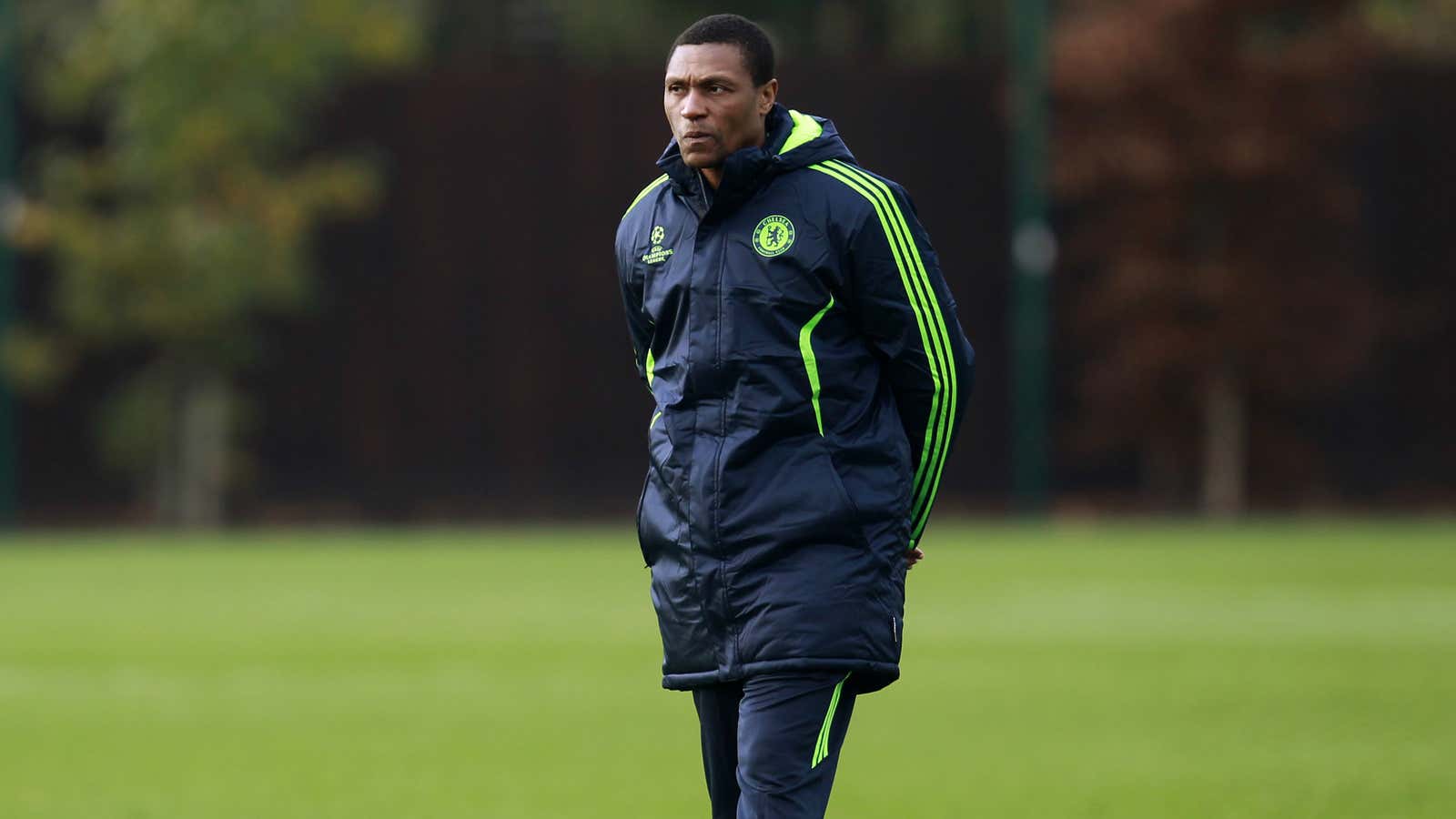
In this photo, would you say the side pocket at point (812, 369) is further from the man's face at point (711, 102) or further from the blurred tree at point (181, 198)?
the blurred tree at point (181, 198)

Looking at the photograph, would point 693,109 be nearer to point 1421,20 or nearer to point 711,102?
point 711,102

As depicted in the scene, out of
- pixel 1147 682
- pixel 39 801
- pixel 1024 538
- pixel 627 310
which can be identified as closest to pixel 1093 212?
pixel 1024 538

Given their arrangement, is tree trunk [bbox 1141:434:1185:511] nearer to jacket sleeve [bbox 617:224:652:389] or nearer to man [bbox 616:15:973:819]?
jacket sleeve [bbox 617:224:652:389]

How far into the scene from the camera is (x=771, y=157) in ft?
17.0

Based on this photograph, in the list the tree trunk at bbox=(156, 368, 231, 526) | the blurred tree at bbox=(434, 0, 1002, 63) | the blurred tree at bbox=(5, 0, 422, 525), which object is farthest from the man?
the blurred tree at bbox=(434, 0, 1002, 63)

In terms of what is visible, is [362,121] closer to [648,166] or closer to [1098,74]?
[648,166]

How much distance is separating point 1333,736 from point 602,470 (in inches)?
591

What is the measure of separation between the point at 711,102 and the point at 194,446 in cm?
1867

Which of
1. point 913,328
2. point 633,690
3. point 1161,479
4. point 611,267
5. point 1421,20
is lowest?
point 1161,479

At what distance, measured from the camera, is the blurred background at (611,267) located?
23094 mm

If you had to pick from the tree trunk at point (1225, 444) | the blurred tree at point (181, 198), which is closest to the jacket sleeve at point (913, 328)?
the blurred tree at point (181, 198)

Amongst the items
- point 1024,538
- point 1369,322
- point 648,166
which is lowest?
point 1024,538

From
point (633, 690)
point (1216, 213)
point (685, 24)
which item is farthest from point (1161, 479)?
point (633, 690)

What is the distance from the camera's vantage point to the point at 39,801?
8.79 metres
